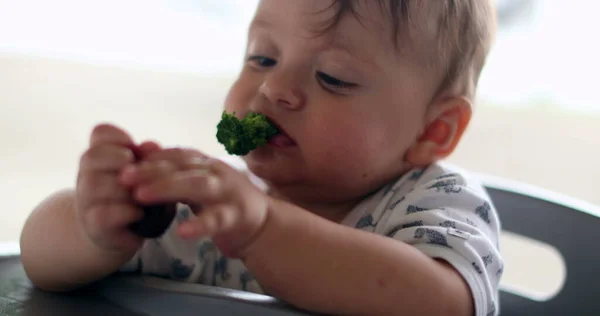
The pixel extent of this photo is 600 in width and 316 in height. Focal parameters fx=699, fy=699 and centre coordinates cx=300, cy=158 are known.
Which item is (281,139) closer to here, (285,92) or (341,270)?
(285,92)

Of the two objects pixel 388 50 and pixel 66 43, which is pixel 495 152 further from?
pixel 388 50

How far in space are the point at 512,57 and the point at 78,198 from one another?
5.72ft

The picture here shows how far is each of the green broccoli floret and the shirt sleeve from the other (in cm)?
14

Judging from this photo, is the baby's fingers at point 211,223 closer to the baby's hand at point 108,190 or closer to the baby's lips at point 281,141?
the baby's hand at point 108,190

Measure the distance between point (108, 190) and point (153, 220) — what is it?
0.04 m

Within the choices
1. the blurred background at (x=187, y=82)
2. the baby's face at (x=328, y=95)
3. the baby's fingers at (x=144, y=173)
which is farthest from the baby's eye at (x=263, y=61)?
the blurred background at (x=187, y=82)

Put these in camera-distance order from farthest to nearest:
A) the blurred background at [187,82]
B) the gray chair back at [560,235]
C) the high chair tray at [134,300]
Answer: the blurred background at [187,82] → the gray chair back at [560,235] → the high chair tray at [134,300]

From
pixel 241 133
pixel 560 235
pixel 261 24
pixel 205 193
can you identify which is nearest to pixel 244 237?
pixel 205 193

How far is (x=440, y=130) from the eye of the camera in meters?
0.72

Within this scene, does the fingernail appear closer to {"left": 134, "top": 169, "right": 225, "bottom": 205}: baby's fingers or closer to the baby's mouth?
{"left": 134, "top": 169, "right": 225, "bottom": 205}: baby's fingers

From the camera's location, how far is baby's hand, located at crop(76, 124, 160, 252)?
0.46 meters

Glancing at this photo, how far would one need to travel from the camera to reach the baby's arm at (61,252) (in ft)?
1.81

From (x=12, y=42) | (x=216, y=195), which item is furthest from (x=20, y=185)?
(x=216, y=195)

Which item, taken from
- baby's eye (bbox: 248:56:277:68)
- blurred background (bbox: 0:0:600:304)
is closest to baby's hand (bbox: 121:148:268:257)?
baby's eye (bbox: 248:56:277:68)
